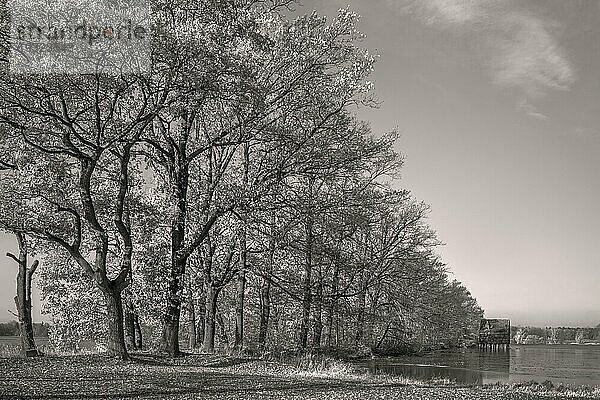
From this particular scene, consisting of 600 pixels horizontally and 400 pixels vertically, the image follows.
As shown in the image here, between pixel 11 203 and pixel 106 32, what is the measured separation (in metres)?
5.93

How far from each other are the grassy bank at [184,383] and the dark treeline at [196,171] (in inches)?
92.3

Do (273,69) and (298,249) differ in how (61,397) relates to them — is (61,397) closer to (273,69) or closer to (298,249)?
(273,69)

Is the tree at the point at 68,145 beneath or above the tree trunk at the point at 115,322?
above

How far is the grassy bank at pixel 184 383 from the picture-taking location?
40.1 feet

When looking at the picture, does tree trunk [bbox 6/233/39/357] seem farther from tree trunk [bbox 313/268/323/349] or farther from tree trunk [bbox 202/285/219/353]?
tree trunk [bbox 313/268/323/349]

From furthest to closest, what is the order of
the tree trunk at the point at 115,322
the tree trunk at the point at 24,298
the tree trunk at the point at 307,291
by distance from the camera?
the tree trunk at the point at 307,291 → the tree trunk at the point at 24,298 → the tree trunk at the point at 115,322

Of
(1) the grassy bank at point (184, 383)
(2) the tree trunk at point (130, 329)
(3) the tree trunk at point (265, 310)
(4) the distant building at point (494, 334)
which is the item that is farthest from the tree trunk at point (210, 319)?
(4) the distant building at point (494, 334)

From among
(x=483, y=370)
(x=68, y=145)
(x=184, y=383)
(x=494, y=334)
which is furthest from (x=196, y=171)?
(x=494, y=334)

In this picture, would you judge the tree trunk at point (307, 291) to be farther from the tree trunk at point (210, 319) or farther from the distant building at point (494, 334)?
the distant building at point (494, 334)

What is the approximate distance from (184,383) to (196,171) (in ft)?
45.1

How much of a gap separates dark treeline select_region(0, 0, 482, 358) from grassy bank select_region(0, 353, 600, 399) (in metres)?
2.34

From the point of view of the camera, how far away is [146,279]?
2058cm

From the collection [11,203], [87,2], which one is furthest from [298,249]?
[87,2]

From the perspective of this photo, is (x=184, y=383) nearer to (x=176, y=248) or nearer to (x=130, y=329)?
(x=176, y=248)
